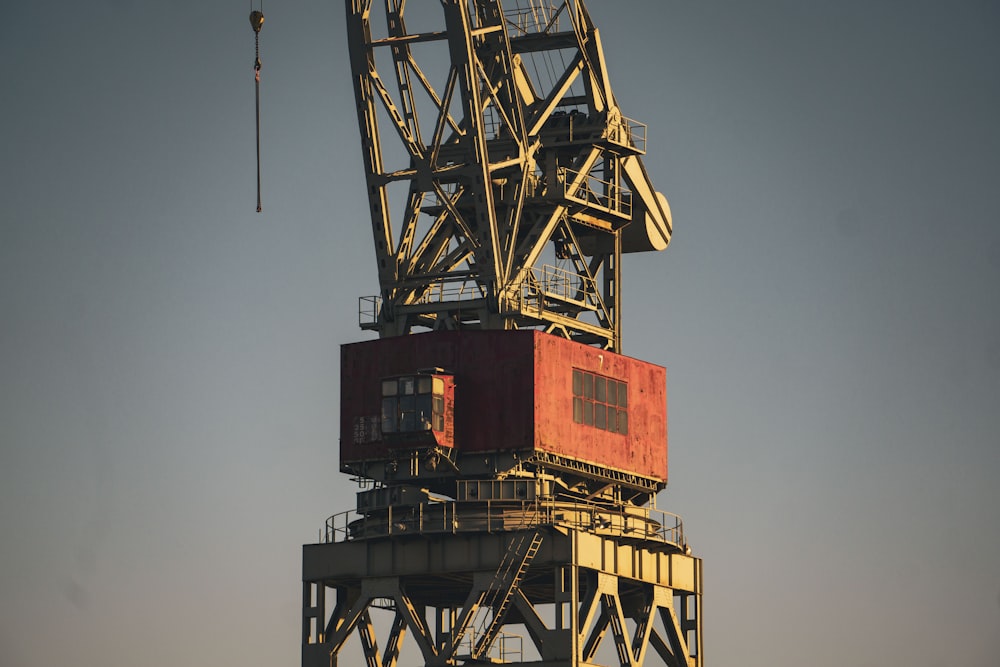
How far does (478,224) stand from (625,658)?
20.5 meters

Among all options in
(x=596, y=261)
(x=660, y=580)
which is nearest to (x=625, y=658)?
(x=660, y=580)

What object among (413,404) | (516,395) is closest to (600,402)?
(516,395)

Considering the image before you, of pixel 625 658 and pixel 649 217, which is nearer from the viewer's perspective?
pixel 625 658

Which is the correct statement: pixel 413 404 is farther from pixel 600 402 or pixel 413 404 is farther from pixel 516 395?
pixel 600 402

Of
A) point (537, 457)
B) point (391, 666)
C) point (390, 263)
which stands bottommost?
point (391, 666)

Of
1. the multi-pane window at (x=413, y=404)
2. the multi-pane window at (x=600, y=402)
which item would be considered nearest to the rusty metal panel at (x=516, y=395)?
the multi-pane window at (x=600, y=402)

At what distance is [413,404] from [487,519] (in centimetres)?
606

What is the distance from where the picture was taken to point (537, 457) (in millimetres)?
126000

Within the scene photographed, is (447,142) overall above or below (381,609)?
above

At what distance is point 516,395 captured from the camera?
127 m

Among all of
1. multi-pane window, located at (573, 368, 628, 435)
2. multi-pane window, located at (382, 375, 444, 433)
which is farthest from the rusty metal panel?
multi-pane window, located at (382, 375, 444, 433)

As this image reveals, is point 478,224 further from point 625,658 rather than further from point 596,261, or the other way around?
point 625,658

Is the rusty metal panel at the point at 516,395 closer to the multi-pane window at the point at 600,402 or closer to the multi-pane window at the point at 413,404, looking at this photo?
the multi-pane window at the point at 600,402

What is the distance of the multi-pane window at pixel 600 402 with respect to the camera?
129000 millimetres
